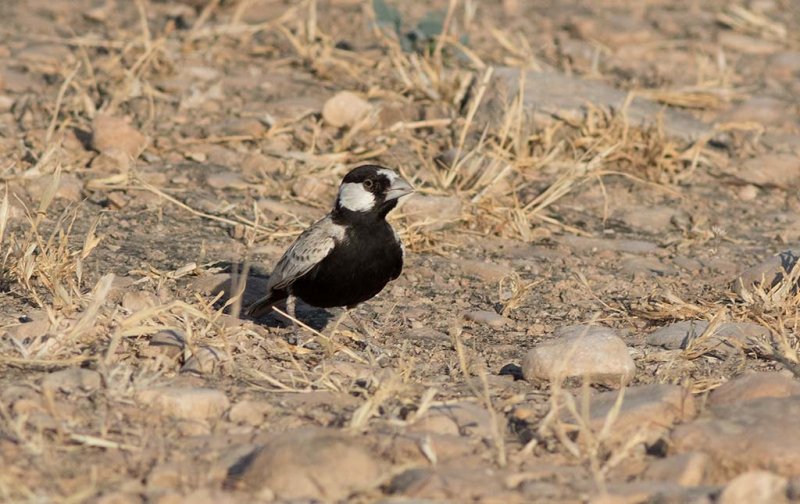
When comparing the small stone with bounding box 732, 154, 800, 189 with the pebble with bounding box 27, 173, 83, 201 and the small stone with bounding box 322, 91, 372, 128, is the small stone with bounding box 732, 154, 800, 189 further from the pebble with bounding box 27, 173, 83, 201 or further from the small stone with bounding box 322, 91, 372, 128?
the pebble with bounding box 27, 173, 83, 201

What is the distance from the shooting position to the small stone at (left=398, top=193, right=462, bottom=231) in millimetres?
7188

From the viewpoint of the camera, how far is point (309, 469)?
12.6ft

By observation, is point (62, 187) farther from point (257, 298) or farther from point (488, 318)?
point (488, 318)

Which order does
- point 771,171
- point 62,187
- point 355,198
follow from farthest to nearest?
point 771,171, point 62,187, point 355,198

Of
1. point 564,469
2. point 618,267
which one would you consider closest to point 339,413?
point 564,469

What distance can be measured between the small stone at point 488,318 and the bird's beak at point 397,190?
0.68 meters

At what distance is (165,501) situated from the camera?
3691 mm

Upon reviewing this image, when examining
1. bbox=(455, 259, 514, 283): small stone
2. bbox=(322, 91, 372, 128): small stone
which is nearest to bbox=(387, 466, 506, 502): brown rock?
bbox=(455, 259, 514, 283): small stone

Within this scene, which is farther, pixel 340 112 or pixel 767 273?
pixel 340 112

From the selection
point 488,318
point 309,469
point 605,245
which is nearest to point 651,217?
point 605,245

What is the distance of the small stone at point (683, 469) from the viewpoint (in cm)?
394

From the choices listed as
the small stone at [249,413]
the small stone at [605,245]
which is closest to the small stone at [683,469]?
the small stone at [249,413]

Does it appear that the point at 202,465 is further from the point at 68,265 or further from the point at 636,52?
the point at 636,52

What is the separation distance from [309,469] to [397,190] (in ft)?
7.83
